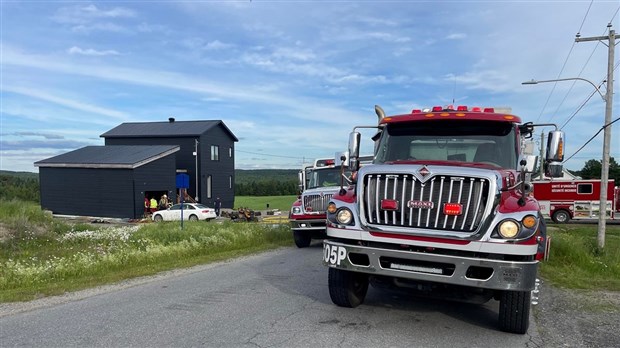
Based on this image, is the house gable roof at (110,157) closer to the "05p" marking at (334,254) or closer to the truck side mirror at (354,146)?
the truck side mirror at (354,146)

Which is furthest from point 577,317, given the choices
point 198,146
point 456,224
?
point 198,146

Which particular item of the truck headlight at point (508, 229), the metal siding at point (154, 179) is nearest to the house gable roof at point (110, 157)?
the metal siding at point (154, 179)

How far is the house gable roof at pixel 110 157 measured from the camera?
36438 mm

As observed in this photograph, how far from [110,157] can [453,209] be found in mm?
38035

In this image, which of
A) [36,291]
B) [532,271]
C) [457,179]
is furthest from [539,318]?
[36,291]

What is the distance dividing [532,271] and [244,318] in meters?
3.42

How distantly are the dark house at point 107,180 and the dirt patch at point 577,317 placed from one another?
33.0m

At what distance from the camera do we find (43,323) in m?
5.89

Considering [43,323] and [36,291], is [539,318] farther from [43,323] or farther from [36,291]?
[36,291]

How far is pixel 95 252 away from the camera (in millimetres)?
12344

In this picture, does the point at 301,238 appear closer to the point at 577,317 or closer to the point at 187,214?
the point at 577,317

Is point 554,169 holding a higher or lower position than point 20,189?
higher

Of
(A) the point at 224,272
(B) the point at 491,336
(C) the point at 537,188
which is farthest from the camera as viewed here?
(C) the point at 537,188

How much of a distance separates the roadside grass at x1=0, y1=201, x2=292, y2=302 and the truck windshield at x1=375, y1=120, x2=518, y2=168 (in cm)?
592
